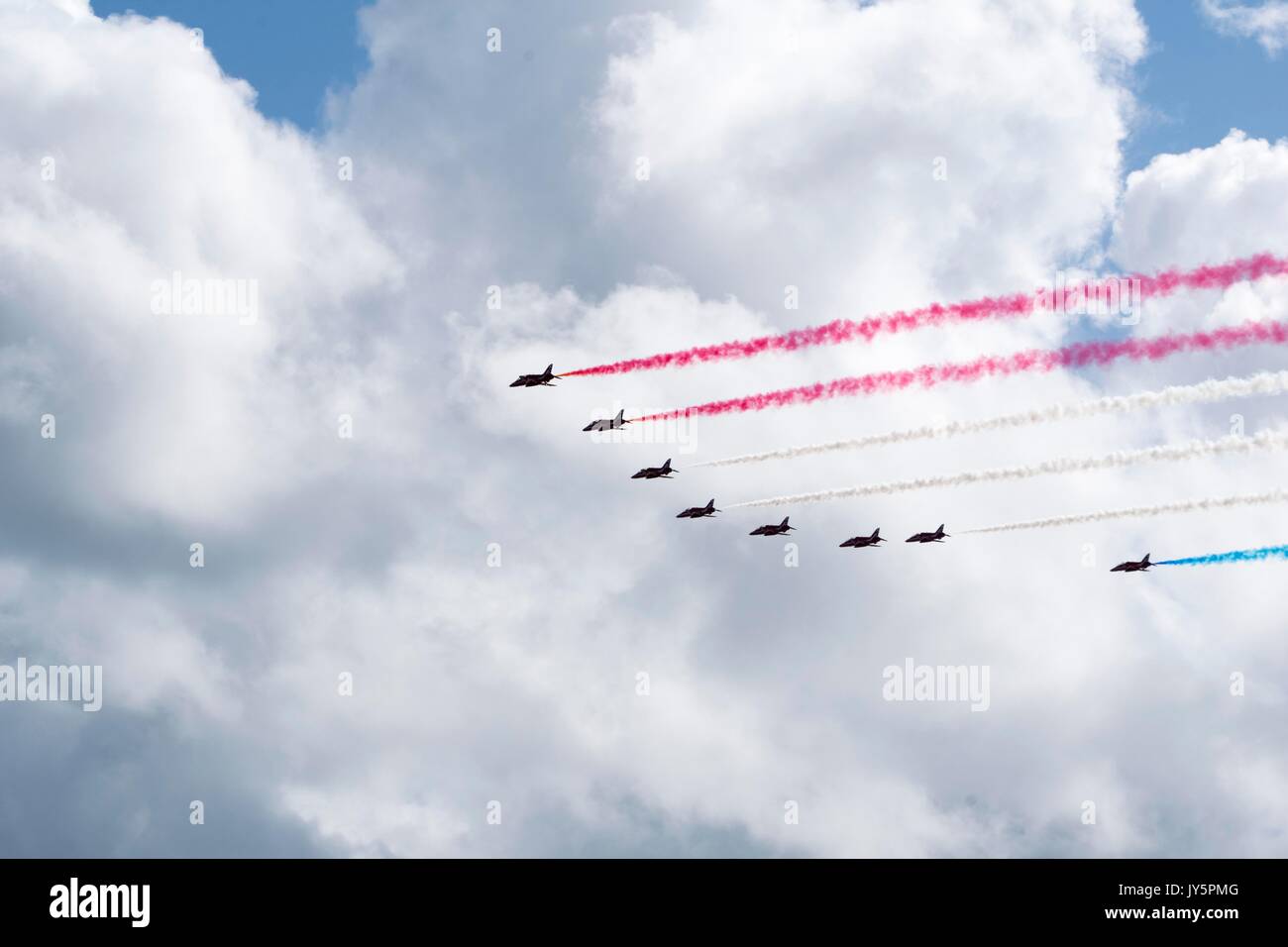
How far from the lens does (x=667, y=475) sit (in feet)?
601
